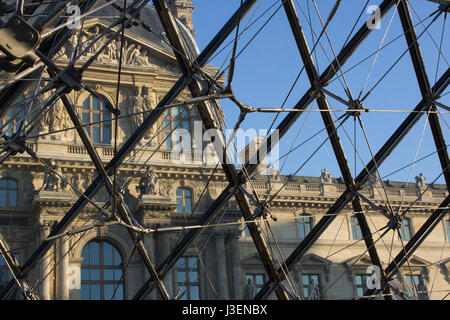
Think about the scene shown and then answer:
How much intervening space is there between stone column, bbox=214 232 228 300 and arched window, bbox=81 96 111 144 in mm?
5905

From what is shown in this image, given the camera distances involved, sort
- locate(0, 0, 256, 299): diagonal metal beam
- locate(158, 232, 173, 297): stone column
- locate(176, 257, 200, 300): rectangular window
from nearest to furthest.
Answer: locate(0, 0, 256, 299): diagonal metal beam → locate(158, 232, 173, 297): stone column → locate(176, 257, 200, 300): rectangular window

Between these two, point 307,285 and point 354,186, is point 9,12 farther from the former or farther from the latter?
point 307,285

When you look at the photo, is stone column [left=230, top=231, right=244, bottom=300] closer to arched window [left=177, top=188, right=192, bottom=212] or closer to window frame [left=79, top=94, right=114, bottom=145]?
arched window [left=177, top=188, right=192, bottom=212]

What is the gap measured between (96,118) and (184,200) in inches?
192

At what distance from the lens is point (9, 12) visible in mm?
11836

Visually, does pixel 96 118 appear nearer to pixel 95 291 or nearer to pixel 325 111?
pixel 95 291

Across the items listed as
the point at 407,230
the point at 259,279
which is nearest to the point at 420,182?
the point at 407,230

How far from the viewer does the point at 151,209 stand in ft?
104

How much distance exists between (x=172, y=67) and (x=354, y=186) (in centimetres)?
1920

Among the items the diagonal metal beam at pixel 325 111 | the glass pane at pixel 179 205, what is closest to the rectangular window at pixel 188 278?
the glass pane at pixel 179 205

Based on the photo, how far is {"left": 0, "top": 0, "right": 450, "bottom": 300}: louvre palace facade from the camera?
3075 centimetres

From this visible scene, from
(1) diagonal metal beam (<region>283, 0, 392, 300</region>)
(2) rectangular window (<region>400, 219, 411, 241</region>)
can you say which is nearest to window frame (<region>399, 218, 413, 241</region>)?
(2) rectangular window (<region>400, 219, 411, 241</region>)

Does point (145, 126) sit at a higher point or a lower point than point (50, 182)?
lower
